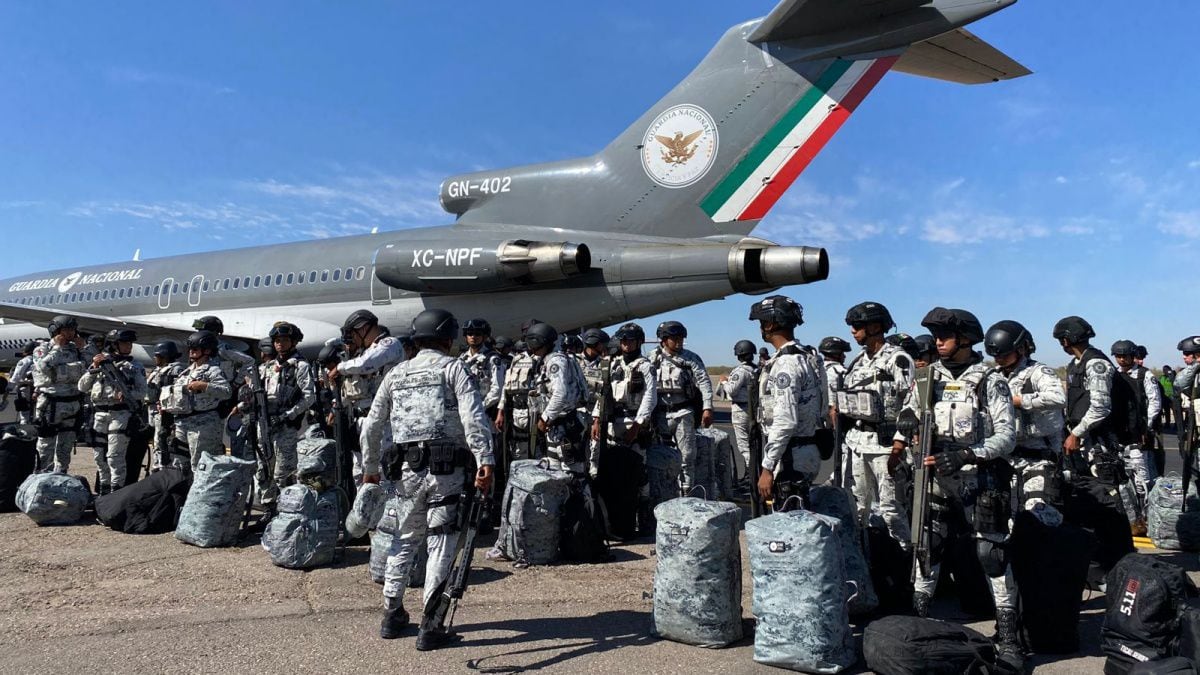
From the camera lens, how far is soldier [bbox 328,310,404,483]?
4.96 meters

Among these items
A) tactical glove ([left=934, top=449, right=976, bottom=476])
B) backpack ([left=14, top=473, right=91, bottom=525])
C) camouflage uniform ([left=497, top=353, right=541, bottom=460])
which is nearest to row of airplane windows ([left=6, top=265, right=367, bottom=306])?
backpack ([left=14, top=473, right=91, bottom=525])

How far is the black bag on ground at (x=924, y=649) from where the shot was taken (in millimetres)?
3178

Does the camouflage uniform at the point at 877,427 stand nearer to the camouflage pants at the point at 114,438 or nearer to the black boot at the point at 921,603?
the black boot at the point at 921,603

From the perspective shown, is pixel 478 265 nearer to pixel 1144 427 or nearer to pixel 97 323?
pixel 1144 427

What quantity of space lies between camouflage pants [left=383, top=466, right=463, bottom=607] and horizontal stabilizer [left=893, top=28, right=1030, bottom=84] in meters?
8.50

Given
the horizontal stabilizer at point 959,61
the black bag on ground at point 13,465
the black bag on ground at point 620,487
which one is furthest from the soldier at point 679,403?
the black bag on ground at point 13,465

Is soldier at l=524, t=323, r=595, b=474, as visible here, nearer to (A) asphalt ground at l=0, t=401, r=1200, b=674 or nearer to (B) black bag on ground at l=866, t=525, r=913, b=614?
(A) asphalt ground at l=0, t=401, r=1200, b=674

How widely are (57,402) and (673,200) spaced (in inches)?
317

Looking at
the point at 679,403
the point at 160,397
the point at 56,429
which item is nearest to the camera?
the point at 160,397

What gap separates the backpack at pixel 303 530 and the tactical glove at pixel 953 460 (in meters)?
4.11

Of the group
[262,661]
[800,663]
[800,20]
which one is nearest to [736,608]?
[800,663]

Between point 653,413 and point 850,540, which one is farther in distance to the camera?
point 653,413

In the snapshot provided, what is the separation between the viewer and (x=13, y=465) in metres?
7.40

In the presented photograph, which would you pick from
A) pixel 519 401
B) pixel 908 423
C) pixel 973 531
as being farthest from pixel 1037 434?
pixel 519 401
